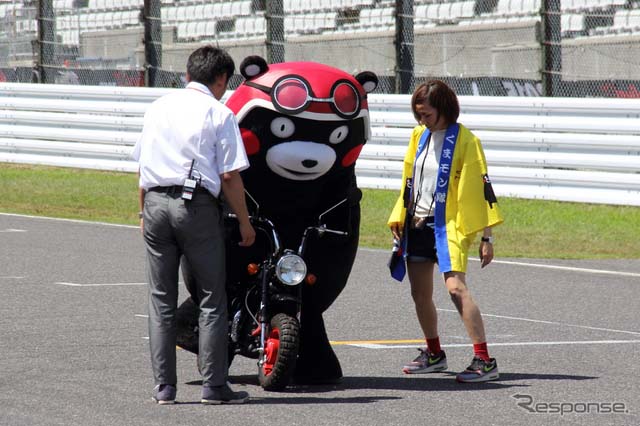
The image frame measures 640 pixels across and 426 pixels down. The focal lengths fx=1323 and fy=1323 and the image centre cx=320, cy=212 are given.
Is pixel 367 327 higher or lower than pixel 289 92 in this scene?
lower

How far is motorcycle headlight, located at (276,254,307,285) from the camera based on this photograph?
6793 millimetres

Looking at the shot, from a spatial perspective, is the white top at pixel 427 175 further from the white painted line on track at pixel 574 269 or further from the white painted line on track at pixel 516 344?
the white painted line on track at pixel 574 269

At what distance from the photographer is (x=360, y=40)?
18.5 meters

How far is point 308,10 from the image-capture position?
1928 centimetres

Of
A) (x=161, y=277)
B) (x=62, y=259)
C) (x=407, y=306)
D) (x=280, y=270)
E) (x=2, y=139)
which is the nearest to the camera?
(x=161, y=277)

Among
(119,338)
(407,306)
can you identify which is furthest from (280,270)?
(407,306)

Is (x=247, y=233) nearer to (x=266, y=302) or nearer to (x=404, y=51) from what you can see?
(x=266, y=302)

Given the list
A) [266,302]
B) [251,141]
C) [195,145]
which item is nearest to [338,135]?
[251,141]

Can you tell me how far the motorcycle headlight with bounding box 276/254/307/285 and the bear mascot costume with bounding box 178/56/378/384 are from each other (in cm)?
38

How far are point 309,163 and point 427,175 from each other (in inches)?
26.9

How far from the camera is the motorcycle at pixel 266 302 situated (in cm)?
668

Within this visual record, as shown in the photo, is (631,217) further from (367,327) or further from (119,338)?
(119,338)

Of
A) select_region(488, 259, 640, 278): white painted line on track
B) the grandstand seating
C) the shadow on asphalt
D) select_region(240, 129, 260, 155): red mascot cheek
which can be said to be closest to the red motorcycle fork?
the shadow on asphalt

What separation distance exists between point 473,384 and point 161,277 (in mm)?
1866
